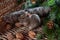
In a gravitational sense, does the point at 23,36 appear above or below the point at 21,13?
below

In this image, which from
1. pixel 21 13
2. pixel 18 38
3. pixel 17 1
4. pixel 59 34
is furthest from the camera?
pixel 17 1

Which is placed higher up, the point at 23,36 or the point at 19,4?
the point at 19,4

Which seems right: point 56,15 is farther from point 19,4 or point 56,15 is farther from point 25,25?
point 19,4

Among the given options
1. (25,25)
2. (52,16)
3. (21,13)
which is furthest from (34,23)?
(52,16)

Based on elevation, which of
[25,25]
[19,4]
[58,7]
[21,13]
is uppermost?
[19,4]

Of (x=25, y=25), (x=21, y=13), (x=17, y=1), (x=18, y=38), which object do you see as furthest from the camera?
(x=17, y=1)

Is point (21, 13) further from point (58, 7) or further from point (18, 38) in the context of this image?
point (58, 7)

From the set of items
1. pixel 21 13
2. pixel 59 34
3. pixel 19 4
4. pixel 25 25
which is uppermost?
pixel 19 4

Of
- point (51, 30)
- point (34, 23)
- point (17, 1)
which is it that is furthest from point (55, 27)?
point (17, 1)

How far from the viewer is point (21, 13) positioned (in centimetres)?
134

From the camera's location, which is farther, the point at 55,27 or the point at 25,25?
the point at 25,25

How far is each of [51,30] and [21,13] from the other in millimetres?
836

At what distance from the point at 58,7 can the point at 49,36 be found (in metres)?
0.12

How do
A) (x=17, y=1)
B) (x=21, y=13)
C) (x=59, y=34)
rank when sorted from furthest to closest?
(x=17, y=1) < (x=21, y=13) < (x=59, y=34)
